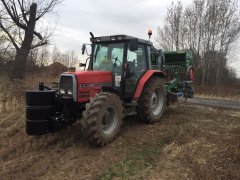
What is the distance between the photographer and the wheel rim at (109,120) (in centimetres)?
750

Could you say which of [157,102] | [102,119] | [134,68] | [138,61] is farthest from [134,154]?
[157,102]

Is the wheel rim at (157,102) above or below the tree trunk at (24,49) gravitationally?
below

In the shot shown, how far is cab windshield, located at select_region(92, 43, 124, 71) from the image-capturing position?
842cm

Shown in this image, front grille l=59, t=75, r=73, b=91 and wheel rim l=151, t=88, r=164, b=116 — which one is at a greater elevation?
front grille l=59, t=75, r=73, b=91

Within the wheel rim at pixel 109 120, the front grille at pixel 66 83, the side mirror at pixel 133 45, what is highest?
the side mirror at pixel 133 45

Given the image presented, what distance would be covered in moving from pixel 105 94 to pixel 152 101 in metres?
2.41

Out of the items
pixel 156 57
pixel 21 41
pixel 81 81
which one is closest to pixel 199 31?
pixel 21 41

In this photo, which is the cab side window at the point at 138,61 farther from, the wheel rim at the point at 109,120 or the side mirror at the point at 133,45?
the wheel rim at the point at 109,120

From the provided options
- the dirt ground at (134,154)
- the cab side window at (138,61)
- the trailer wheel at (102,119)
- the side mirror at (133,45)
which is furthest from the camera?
the cab side window at (138,61)

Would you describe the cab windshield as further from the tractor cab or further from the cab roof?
the cab roof

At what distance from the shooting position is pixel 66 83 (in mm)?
7605

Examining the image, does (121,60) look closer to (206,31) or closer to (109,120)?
(109,120)

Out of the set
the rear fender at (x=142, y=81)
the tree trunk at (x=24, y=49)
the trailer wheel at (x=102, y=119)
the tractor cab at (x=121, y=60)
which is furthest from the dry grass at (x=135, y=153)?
the tree trunk at (x=24, y=49)

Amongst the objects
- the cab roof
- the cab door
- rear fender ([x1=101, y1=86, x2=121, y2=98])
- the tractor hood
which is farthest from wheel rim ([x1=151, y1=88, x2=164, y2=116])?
the tractor hood
